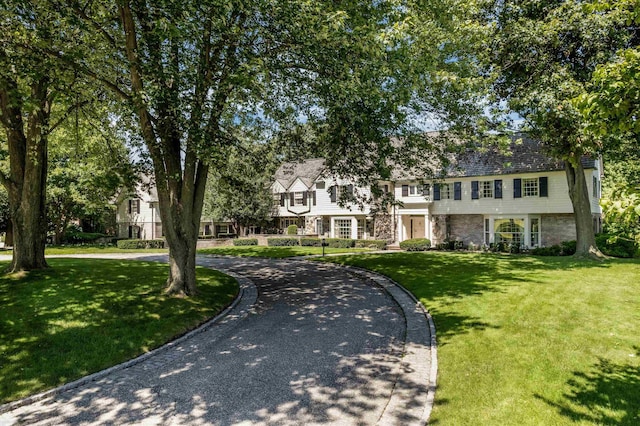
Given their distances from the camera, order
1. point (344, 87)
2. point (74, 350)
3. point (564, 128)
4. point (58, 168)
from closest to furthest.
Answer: point (74, 350)
point (344, 87)
point (564, 128)
point (58, 168)

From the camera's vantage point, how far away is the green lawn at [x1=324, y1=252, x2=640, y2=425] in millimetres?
5289

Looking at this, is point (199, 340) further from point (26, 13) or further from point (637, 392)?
point (26, 13)

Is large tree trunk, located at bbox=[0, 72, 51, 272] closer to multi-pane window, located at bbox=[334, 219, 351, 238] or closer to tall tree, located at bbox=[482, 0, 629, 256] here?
tall tree, located at bbox=[482, 0, 629, 256]

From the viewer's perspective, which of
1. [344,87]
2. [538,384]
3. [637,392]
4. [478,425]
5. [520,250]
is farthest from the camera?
[520,250]

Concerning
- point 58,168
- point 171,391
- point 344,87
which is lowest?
point 171,391

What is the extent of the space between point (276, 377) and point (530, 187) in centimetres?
2734

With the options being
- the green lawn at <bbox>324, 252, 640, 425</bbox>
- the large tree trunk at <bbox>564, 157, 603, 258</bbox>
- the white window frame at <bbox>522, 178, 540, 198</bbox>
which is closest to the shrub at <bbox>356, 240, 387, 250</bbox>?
the white window frame at <bbox>522, 178, 540, 198</bbox>

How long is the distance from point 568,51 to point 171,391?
2095 cm

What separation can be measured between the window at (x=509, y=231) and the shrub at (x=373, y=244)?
878cm

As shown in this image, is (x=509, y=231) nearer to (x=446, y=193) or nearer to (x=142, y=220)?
(x=446, y=193)

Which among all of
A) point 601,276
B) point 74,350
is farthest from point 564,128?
point 74,350

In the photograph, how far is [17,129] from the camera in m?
14.0

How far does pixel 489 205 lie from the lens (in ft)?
97.3

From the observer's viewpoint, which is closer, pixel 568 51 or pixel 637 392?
pixel 637 392
